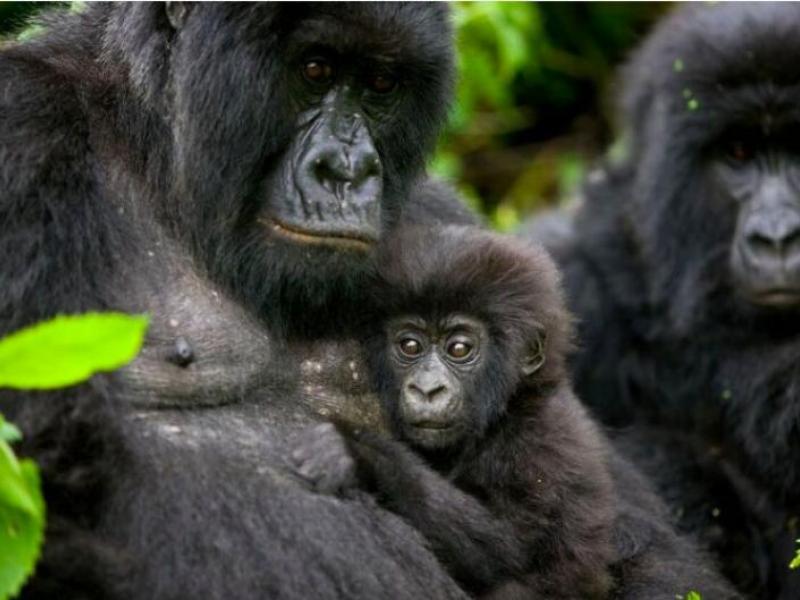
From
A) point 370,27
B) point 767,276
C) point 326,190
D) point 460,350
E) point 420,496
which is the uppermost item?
point 370,27

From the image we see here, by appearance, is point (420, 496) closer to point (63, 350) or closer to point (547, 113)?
point (63, 350)

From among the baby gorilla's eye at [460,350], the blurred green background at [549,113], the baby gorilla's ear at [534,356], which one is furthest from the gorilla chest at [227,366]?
the blurred green background at [549,113]

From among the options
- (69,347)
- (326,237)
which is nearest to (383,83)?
(326,237)

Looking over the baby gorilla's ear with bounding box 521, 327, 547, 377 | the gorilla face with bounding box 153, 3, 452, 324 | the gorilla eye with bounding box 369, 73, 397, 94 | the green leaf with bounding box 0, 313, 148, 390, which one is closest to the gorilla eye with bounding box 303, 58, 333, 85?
Answer: the gorilla face with bounding box 153, 3, 452, 324

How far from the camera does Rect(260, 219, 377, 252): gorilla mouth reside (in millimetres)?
3465

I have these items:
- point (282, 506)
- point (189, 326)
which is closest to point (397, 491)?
point (282, 506)

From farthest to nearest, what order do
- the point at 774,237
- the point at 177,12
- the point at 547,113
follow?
the point at 547,113 < the point at 774,237 < the point at 177,12

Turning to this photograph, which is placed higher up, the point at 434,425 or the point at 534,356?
the point at 534,356

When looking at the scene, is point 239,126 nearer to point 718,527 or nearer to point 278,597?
point 278,597

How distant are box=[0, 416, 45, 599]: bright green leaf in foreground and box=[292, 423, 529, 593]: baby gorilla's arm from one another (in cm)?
113

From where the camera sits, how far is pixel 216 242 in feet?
11.7

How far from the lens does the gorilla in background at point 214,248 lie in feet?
10.4

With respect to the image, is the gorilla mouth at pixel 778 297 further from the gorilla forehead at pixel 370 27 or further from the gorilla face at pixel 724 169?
the gorilla forehead at pixel 370 27

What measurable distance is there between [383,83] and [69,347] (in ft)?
5.71
